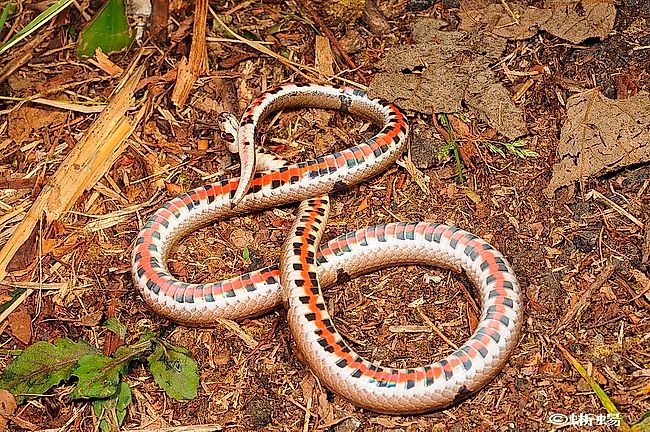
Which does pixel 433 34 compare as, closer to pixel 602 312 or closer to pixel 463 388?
pixel 602 312

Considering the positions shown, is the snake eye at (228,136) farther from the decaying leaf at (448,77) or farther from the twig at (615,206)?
the twig at (615,206)

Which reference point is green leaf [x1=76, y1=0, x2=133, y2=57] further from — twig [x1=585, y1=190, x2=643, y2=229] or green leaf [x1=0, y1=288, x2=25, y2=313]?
twig [x1=585, y1=190, x2=643, y2=229]

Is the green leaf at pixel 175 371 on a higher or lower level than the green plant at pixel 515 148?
lower

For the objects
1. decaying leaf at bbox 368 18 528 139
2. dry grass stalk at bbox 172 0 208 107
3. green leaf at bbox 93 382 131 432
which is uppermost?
dry grass stalk at bbox 172 0 208 107

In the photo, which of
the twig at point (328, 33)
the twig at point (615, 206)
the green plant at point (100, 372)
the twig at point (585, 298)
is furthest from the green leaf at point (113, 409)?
the twig at point (615, 206)

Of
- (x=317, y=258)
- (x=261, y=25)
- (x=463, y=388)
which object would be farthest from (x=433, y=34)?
(x=463, y=388)

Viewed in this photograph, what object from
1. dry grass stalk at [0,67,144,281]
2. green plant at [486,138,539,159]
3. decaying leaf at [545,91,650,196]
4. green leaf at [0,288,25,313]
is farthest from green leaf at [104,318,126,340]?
decaying leaf at [545,91,650,196]

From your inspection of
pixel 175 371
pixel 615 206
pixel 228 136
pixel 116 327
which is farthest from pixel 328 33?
pixel 175 371
